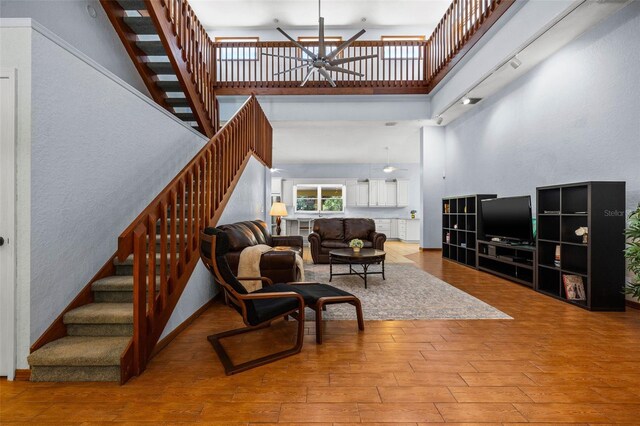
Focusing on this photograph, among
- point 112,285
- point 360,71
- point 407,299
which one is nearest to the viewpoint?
point 112,285

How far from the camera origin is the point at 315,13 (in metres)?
7.86

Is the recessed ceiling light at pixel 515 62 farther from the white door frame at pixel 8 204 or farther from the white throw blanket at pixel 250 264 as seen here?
the white door frame at pixel 8 204

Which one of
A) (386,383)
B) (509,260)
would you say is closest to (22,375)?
(386,383)

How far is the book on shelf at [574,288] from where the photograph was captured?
341 centimetres

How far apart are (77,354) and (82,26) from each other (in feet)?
13.5

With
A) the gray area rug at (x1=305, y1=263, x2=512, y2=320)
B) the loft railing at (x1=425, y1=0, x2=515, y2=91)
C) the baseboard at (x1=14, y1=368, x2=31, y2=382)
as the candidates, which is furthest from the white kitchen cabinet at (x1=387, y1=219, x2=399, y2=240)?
the baseboard at (x1=14, y1=368, x2=31, y2=382)

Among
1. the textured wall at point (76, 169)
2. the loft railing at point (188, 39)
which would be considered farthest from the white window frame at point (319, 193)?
the textured wall at point (76, 169)

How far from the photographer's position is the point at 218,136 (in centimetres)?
338

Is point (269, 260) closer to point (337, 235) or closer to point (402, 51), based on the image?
point (337, 235)

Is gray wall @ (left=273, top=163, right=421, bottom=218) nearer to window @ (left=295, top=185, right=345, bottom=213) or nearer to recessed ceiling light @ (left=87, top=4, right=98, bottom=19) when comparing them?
window @ (left=295, top=185, right=345, bottom=213)

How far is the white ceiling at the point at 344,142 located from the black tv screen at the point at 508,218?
3.20m

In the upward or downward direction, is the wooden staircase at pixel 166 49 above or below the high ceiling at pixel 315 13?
below

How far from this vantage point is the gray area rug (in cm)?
305

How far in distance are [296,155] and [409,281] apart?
7330 millimetres
